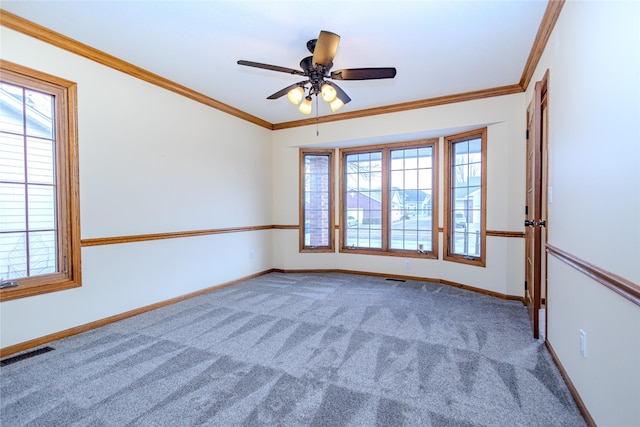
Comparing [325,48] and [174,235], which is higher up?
[325,48]

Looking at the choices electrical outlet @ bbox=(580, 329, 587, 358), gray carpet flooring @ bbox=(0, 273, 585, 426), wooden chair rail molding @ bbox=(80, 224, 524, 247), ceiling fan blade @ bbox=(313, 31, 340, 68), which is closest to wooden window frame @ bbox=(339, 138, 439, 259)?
wooden chair rail molding @ bbox=(80, 224, 524, 247)

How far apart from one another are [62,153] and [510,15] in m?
3.81

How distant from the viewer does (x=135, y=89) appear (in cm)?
308

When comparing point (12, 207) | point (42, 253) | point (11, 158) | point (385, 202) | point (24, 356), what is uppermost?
point (11, 158)

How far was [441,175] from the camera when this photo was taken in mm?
4301

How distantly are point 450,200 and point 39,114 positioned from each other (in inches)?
182

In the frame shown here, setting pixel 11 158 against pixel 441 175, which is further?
pixel 441 175

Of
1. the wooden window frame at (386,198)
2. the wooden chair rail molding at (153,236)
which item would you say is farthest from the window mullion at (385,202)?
the wooden chair rail molding at (153,236)

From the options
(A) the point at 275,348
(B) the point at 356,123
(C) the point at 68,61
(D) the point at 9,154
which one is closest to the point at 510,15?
(B) the point at 356,123

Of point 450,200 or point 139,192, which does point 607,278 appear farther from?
point 139,192

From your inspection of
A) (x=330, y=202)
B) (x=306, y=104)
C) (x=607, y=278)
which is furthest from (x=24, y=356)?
(x=330, y=202)

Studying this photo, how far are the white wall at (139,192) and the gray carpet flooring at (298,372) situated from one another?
302mm

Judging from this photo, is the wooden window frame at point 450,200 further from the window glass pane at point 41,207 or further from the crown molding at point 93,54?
the window glass pane at point 41,207

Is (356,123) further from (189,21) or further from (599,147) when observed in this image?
(599,147)
